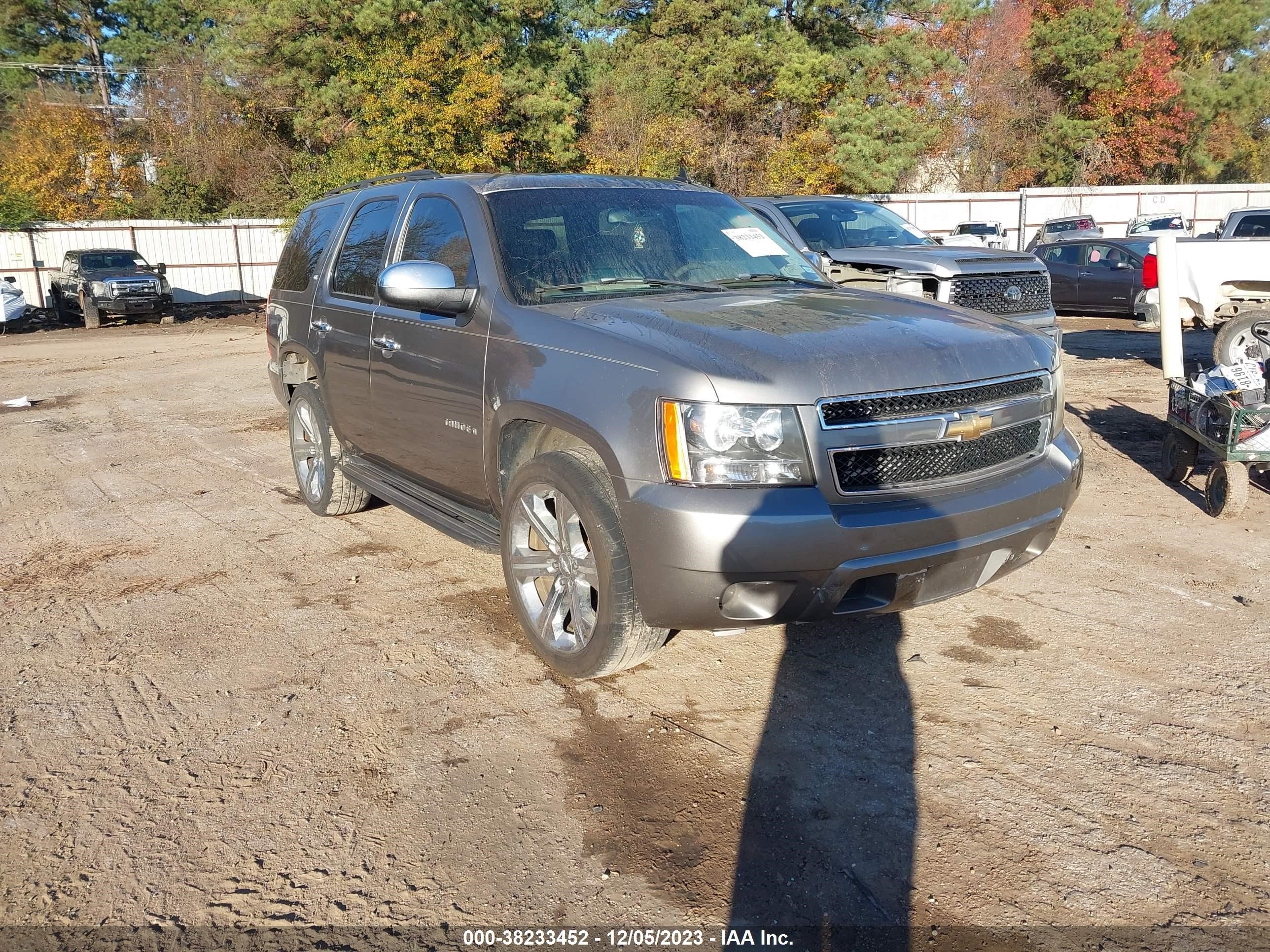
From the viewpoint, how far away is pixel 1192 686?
3.74 meters

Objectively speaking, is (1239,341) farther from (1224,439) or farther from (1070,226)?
(1070,226)

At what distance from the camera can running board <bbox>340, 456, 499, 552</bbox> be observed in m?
4.27

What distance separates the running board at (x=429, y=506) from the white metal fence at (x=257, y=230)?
24488 mm

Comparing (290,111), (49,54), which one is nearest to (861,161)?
(290,111)

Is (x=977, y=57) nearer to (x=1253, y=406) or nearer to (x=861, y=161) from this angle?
(x=861, y=161)

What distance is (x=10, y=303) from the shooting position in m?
21.1

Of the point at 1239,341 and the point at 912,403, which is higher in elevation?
the point at 912,403

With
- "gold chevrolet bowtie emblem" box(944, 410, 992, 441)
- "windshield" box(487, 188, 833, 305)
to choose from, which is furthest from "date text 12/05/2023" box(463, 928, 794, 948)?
"windshield" box(487, 188, 833, 305)

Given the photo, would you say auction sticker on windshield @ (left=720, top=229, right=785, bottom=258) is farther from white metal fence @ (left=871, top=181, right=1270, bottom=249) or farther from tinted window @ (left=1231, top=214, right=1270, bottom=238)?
white metal fence @ (left=871, top=181, right=1270, bottom=249)

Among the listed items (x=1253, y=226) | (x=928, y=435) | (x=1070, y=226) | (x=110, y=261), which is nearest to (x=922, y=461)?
Answer: (x=928, y=435)

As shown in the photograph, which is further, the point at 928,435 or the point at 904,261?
the point at 904,261

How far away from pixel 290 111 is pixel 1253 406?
35263 mm

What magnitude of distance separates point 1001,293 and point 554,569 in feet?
23.1

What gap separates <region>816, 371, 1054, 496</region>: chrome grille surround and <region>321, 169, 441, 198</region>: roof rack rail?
2.79m
